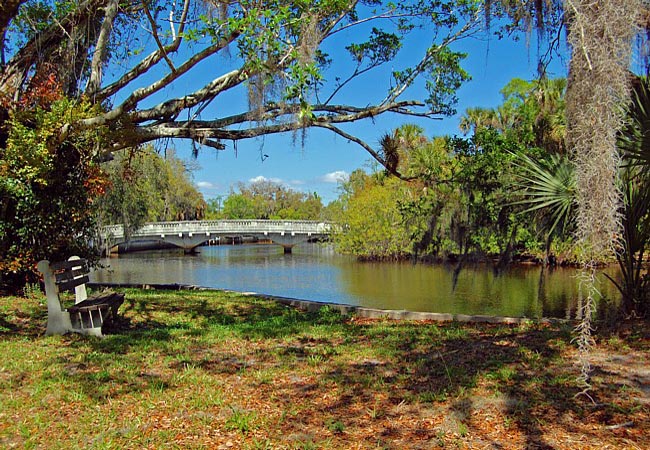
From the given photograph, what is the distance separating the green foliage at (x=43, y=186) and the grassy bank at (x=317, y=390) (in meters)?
2.32

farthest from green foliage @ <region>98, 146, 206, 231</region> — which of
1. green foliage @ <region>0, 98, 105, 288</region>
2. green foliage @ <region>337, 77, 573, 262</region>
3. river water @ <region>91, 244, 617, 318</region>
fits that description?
green foliage @ <region>337, 77, 573, 262</region>

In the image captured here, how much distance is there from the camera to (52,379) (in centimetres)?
391

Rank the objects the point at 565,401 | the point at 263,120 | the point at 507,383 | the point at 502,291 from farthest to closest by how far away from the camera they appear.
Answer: the point at 502,291
the point at 263,120
the point at 507,383
the point at 565,401

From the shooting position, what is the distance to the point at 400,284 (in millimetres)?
18266

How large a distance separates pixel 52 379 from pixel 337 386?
2254 mm

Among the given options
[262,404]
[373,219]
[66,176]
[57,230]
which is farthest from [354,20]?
[373,219]

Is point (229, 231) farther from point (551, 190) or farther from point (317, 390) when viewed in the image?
point (317, 390)

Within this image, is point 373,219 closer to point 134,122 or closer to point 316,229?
point 316,229

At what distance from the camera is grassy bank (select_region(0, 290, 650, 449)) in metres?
2.94

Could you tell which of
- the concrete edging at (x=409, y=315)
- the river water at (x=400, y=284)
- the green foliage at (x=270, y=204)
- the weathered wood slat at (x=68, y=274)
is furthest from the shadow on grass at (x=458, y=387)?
the green foliage at (x=270, y=204)

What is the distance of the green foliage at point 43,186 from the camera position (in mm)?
6609

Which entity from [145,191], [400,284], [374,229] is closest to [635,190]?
[400,284]

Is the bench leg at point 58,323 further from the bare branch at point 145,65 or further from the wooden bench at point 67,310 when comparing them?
the bare branch at point 145,65

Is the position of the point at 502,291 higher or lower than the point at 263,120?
lower
